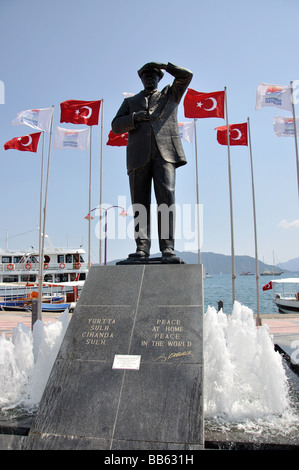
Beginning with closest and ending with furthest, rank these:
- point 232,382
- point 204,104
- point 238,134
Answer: point 232,382 → point 204,104 → point 238,134

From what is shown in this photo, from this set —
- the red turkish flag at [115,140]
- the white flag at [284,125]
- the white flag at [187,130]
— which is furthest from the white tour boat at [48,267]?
the white flag at [284,125]

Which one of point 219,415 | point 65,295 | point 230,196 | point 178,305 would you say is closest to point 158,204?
point 178,305

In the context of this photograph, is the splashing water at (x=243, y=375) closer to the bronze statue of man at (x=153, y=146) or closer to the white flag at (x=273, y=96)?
the bronze statue of man at (x=153, y=146)

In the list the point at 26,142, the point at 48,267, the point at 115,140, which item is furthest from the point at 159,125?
the point at 48,267

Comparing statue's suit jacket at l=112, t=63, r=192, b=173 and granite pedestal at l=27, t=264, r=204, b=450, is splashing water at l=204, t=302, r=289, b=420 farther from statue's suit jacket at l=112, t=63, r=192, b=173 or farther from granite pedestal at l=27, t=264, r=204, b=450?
statue's suit jacket at l=112, t=63, r=192, b=173

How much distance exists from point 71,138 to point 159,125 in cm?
1275

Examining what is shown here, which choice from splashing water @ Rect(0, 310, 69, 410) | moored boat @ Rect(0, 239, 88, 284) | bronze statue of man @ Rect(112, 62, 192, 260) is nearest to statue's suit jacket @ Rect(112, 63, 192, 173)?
bronze statue of man @ Rect(112, 62, 192, 260)

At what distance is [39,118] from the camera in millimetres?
15688

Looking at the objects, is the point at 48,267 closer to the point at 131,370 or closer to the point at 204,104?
the point at 204,104

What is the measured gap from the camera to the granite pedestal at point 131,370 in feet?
8.68

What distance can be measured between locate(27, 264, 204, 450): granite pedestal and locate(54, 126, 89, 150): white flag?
1366 cm

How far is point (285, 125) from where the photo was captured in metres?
13.9
